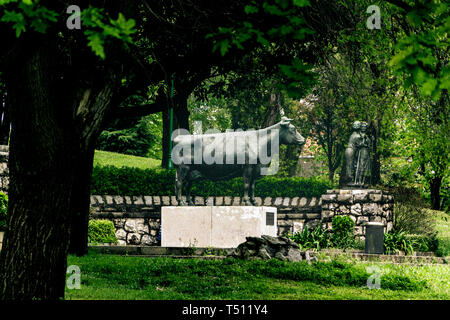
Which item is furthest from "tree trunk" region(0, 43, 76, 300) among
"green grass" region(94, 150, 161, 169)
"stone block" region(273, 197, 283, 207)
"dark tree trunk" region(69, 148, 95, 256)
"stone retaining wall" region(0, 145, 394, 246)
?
"green grass" region(94, 150, 161, 169)

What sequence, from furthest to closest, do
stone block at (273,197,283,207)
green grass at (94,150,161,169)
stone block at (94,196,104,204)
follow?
green grass at (94,150,161,169), stone block at (273,197,283,207), stone block at (94,196,104,204)

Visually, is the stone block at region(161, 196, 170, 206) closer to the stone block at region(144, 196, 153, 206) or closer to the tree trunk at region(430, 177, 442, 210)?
the stone block at region(144, 196, 153, 206)

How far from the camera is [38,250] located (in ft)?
20.0

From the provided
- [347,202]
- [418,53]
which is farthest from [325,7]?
[347,202]

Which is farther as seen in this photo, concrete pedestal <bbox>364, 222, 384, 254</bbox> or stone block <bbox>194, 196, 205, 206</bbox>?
stone block <bbox>194, 196, 205, 206</bbox>

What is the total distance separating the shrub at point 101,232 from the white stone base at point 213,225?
345 cm

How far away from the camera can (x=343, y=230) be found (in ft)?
60.4

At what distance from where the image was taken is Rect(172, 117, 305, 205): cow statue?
15.1 m

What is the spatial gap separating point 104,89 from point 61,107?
634 millimetres

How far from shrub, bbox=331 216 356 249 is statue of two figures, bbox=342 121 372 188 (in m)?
1.82

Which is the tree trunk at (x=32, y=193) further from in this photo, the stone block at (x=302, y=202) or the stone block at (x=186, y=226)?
the stone block at (x=302, y=202)

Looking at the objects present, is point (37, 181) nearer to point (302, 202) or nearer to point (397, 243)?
point (397, 243)

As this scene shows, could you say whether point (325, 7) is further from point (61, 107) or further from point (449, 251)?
point (449, 251)

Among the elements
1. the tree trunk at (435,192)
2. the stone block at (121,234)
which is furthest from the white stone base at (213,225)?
the tree trunk at (435,192)
